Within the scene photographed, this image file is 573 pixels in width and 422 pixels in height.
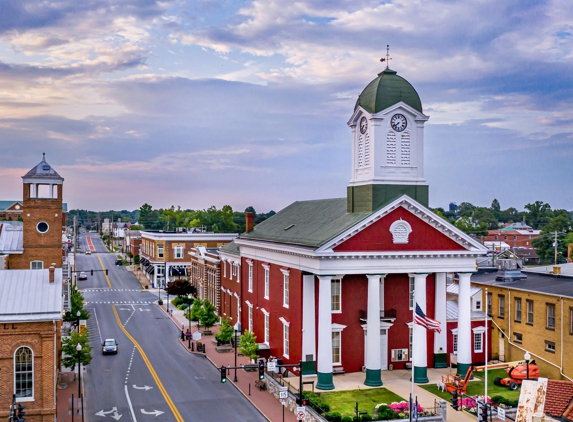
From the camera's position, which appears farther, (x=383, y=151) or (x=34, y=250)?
(x=34, y=250)

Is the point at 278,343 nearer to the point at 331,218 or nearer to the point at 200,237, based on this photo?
the point at 331,218

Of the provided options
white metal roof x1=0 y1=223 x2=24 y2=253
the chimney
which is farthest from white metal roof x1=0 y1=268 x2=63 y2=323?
the chimney

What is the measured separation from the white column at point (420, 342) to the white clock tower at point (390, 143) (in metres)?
6.07

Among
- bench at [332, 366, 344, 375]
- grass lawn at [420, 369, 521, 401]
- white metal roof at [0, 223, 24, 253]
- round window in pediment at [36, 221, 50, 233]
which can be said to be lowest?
grass lawn at [420, 369, 521, 401]

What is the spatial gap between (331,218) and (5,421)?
2704cm

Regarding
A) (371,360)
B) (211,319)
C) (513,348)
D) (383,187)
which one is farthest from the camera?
(211,319)

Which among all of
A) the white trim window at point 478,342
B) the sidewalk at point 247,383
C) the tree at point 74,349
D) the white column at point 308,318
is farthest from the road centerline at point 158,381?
the white trim window at point 478,342

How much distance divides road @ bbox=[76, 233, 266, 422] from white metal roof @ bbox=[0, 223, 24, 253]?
1145 cm

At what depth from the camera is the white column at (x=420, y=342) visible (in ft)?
140

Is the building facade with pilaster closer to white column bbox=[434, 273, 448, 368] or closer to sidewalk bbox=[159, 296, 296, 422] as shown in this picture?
white column bbox=[434, 273, 448, 368]

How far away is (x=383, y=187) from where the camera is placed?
4553 cm

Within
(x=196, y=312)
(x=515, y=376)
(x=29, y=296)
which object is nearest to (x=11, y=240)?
(x=196, y=312)

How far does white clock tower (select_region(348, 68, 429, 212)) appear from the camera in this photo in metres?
45.5

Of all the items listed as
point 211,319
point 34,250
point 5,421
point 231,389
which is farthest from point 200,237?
point 5,421
